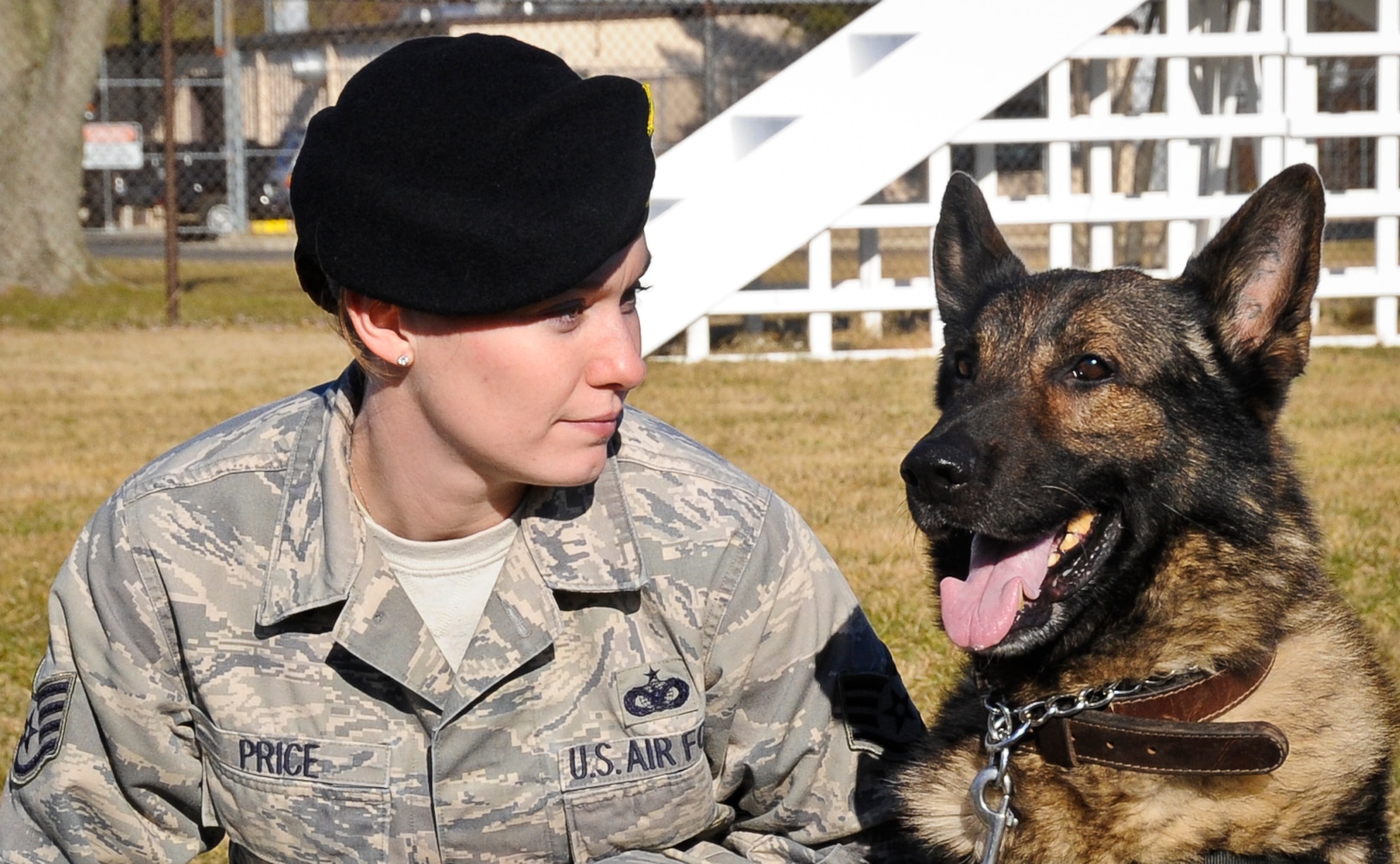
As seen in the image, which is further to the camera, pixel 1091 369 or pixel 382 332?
pixel 1091 369

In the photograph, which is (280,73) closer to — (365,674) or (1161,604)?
(365,674)

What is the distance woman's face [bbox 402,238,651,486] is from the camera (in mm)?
2371

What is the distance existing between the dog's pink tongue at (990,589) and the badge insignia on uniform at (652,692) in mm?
463

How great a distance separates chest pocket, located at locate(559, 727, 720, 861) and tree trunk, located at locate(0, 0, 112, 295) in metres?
12.4

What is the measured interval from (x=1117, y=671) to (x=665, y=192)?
7.04 m

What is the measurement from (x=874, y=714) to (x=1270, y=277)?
3.40ft

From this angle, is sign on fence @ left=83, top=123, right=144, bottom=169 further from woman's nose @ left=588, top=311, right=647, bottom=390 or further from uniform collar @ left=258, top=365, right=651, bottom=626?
woman's nose @ left=588, top=311, right=647, bottom=390

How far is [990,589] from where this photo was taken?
8.29 ft

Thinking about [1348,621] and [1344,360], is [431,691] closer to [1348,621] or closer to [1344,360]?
[1348,621]

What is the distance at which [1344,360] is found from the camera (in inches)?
355

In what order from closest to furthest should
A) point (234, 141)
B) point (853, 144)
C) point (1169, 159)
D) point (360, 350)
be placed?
point (360, 350) < point (853, 144) < point (1169, 159) < point (234, 141)

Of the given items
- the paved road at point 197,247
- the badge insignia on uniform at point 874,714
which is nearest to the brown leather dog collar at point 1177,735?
the badge insignia on uniform at point 874,714

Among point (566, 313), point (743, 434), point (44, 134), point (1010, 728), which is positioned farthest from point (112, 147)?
point (1010, 728)

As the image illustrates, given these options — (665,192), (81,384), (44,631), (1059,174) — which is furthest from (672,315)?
(44,631)
